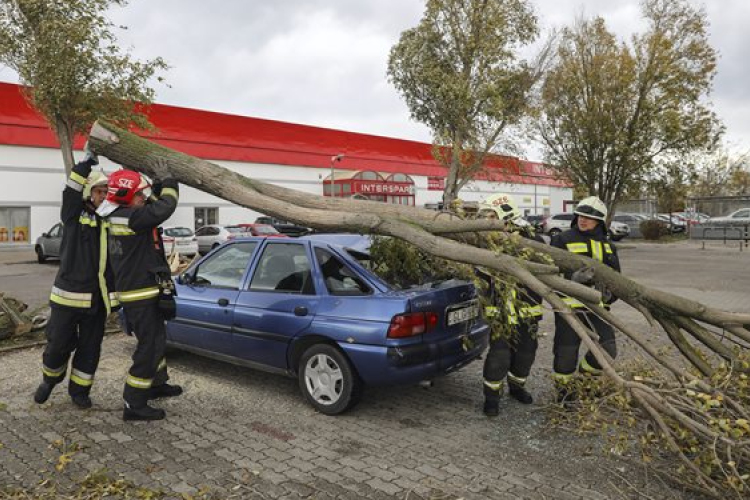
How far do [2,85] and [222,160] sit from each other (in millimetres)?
10079

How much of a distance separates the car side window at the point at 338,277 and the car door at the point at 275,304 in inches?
4.7

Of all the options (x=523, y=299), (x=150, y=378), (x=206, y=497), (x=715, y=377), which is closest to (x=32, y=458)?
(x=150, y=378)

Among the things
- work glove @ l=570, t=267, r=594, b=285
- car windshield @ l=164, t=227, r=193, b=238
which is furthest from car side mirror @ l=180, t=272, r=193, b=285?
car windshield @ l=164, t=227, r=193, b=238

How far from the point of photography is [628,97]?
21.9 metres

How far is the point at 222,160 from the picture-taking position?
29812 millimetres

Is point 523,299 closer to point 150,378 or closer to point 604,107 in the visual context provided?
point 150,378

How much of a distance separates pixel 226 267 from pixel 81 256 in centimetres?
128

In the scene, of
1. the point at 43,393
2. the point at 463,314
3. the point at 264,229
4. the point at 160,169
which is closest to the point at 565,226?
the point at 264,229

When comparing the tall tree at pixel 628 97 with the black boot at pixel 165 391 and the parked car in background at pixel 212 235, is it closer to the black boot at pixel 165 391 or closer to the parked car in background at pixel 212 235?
the parked car in background at pixel 212 235

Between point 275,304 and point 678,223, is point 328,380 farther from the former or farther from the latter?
point 678,223

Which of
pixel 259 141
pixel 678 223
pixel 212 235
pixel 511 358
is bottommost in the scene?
pixel 511 358

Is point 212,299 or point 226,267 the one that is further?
point 226,267

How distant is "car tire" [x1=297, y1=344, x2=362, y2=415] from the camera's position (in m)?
4.25

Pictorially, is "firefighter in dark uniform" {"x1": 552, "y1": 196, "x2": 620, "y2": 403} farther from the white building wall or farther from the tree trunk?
the tree trunk
